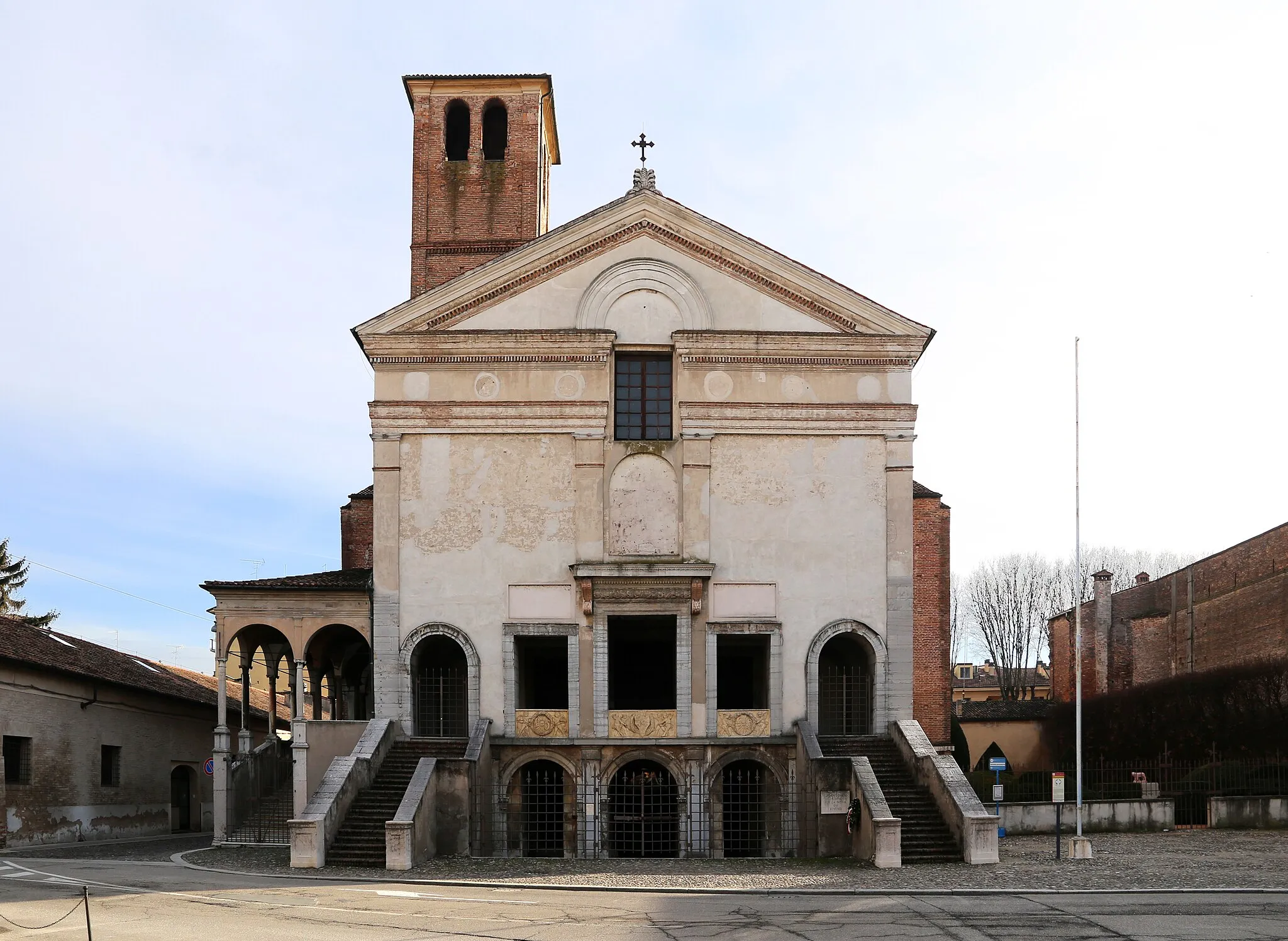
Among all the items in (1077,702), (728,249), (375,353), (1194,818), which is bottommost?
(1194,818)

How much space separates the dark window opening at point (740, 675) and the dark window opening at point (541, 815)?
4.52m

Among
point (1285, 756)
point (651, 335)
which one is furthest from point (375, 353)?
point (1285, 756)

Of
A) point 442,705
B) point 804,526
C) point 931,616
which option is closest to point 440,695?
point 442,705

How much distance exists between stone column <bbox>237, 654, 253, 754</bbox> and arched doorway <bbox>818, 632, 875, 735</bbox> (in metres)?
12.5

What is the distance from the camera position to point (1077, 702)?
2611 centimetres

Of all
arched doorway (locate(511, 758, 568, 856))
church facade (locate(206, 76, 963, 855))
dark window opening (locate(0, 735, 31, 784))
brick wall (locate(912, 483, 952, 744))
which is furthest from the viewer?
brick wall (locate(912, 483, 952, 744))

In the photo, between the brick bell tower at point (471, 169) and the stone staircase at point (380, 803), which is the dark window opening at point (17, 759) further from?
the brick bell tower at point (471, 169)

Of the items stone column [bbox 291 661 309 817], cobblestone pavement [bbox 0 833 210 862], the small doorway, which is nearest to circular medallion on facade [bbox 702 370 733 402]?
stone column [bbox 291 661 309 817]

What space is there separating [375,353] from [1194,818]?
21.0m

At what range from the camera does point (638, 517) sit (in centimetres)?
2894

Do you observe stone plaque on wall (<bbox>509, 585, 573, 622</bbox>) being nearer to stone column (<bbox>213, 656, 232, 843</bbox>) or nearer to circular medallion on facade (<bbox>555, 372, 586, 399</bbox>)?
circular medallion on facade (<bbox>555, 372, 586, 399</bbox>)

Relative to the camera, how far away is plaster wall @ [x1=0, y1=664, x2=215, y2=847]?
100 feet

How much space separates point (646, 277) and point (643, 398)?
8.48 feet

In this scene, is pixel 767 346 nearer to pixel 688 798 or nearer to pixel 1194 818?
pixel 688 798
